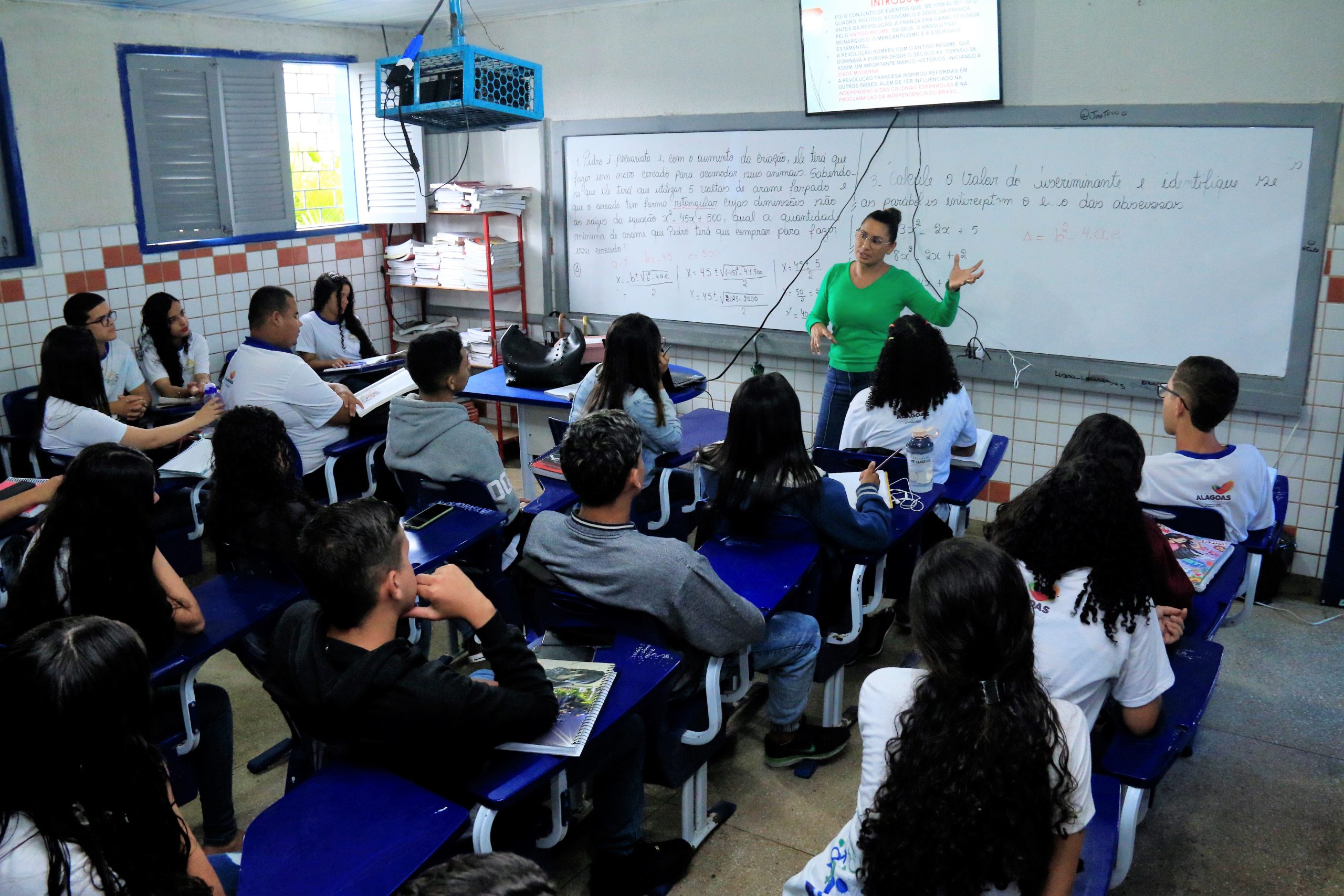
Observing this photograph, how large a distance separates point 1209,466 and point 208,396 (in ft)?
13.2

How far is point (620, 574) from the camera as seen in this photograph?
2.29 m

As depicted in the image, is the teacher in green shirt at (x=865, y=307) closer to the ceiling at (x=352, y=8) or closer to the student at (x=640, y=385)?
the student at (x=640, y=385)

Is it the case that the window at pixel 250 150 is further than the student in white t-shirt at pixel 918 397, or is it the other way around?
Answer: the window at pixel 250 150

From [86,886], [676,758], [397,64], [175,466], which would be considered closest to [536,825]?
[676,758]

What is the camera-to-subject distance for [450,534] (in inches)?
118

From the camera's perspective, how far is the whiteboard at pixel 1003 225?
13.7 ft

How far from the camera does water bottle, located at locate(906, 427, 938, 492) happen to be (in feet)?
10.7

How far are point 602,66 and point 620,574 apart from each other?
4184mm

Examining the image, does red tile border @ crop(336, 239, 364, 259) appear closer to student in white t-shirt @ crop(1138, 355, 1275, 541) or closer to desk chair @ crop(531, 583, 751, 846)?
desk chair @ crop(531, 583, 751, 846)

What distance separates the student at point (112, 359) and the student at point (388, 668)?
108 inches

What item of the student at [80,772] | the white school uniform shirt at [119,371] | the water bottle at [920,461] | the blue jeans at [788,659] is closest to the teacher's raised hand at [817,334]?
the water bottle at [920,461]

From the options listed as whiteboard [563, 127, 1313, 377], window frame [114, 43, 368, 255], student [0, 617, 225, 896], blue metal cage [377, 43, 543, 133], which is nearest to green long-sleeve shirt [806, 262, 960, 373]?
whiteboard [563, 127, 1313, 377]

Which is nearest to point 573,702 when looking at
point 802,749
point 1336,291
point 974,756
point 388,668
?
point 388,668

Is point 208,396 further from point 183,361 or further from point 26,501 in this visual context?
point 26,501
